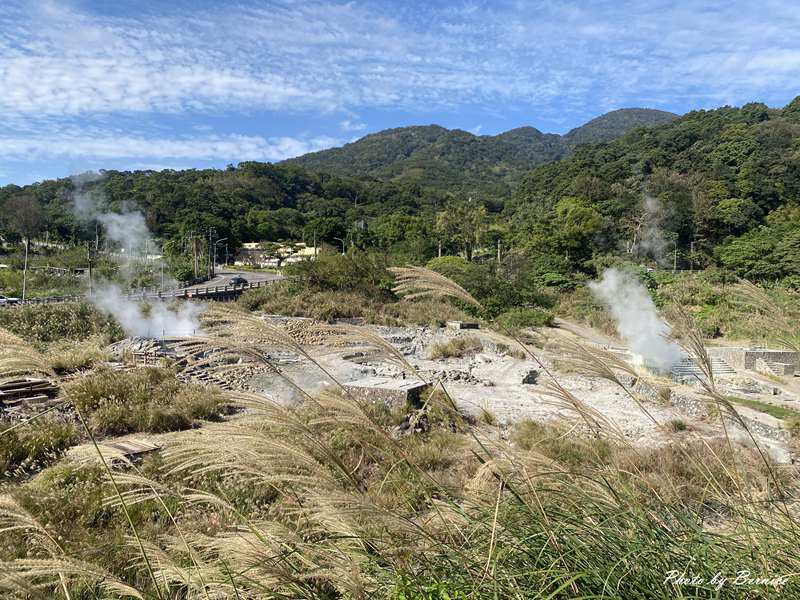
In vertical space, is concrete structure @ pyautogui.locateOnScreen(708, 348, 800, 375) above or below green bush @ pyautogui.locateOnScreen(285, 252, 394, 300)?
below

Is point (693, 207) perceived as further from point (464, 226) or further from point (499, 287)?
point (499, 287)

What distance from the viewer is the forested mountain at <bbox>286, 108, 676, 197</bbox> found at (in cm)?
13725

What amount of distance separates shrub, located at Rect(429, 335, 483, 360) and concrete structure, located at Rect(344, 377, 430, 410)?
5.20 m

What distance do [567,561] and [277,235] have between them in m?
63.8

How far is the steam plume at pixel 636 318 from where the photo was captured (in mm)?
11938

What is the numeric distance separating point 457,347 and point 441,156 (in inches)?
6140

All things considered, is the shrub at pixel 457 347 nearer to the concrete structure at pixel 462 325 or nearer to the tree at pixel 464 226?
the concrete structure at pixel 462 325

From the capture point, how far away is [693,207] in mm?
36000

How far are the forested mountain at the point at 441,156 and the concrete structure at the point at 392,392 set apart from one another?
11078 centimetres

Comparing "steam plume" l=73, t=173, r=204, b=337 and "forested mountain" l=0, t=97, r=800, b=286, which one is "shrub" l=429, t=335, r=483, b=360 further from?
"forested mountain" l=0, t=97, r=800, b=286

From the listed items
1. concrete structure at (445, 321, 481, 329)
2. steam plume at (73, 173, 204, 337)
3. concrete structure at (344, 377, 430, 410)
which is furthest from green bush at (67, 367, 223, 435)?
concrete structure at (445, 321, 481, 329)

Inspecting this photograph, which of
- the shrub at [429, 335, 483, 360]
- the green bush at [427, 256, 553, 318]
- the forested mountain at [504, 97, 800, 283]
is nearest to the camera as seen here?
the shrub at [429, 335, 483, 360]

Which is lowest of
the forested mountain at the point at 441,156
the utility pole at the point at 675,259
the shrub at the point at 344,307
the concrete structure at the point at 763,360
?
the concrete structure at the point at 763,360

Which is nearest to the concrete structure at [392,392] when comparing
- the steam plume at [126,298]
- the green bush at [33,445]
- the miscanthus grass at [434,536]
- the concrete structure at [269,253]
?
the steam plume at [126,298]
